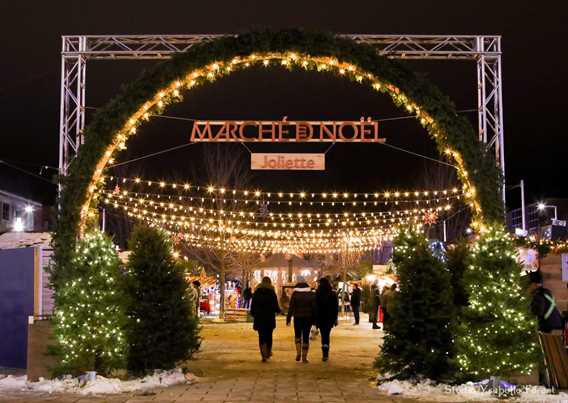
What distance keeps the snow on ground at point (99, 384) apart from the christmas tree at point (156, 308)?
0.94 ft

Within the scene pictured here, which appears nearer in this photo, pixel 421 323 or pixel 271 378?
pixel 421 323

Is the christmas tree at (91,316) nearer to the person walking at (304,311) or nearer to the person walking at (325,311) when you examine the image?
the person walking at (304,311)

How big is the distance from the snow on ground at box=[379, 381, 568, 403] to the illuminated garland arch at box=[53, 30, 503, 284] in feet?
8.57

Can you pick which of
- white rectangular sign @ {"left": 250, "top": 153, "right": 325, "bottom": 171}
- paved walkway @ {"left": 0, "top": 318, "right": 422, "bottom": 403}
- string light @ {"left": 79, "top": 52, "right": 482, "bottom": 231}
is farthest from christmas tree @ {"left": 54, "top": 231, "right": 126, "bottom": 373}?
white rectangular sign @ {"left": 250, "top": 153, "right": 325, "bottom": 171}

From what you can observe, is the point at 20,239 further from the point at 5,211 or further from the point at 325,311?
the point at 5,211

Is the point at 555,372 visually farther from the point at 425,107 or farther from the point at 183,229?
the point at 183,229

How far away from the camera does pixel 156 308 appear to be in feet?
38.3

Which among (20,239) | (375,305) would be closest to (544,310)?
(20,239)

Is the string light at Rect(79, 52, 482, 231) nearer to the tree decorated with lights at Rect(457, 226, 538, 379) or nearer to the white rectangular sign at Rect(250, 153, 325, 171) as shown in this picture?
the tree decorated with lights at Rect(457, 226, 538, 379)

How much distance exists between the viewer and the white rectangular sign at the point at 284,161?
53.1 ft

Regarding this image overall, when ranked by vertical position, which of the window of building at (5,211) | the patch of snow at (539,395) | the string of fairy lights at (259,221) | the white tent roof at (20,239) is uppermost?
the window of building at (5,211)

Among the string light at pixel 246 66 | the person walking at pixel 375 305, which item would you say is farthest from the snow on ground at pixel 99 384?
the person walking at pixel 375 305

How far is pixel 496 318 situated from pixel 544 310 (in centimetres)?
131

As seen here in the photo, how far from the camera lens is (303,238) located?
135 feet
